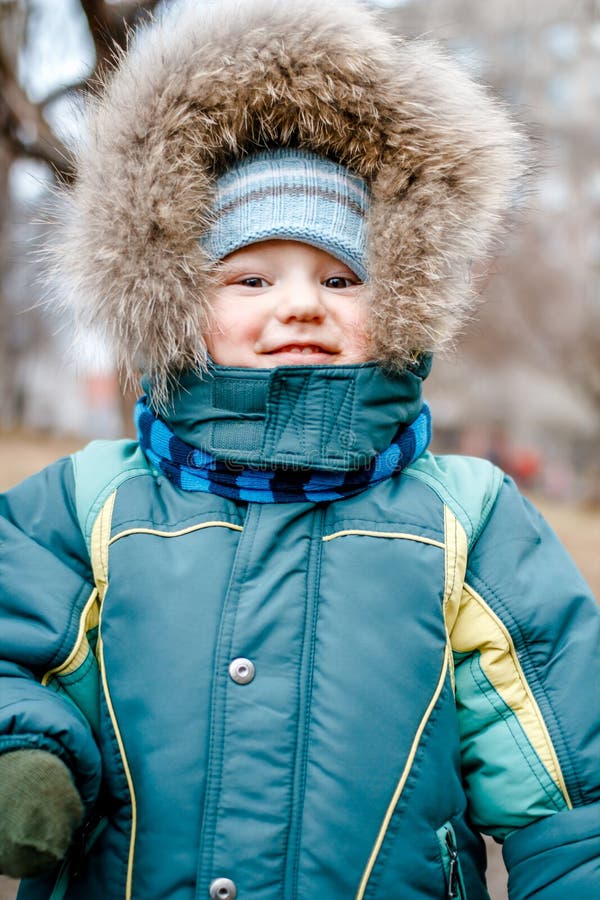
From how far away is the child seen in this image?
1.30m

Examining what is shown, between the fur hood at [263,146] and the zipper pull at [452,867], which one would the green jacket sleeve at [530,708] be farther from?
the fur hood at [263,146]

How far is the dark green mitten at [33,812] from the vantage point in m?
1.19

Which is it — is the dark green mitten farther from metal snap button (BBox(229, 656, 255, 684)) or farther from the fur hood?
the fur hood

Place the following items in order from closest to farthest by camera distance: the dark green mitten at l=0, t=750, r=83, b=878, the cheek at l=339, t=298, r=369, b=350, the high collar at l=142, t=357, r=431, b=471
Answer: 1. the dark green mitten at l=0, t=750, r=83, b=878
2. the high collar at l=142, t=357, r=431, b=471
3. the cheek at l=339, t=298, r=369, b=350

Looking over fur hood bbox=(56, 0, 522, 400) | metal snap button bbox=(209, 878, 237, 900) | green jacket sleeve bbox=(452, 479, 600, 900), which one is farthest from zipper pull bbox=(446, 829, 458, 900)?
fur hood bbox=(56, 0, 522, 400)

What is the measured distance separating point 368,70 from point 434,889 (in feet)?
4.95

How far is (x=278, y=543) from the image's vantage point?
1.45 metres

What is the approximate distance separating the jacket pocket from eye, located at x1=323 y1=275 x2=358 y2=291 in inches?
39.5

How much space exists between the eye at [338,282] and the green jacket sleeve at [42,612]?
63 cm

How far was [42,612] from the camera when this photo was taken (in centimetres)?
139

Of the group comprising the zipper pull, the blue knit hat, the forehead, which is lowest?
the zipper pull

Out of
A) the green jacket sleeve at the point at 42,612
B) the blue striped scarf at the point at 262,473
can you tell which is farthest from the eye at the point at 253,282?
the green jacket sleeve at the point at 42,612

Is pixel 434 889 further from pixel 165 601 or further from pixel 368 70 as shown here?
pixel 368 70

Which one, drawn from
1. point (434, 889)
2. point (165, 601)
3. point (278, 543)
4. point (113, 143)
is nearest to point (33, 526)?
point (165, 601)
